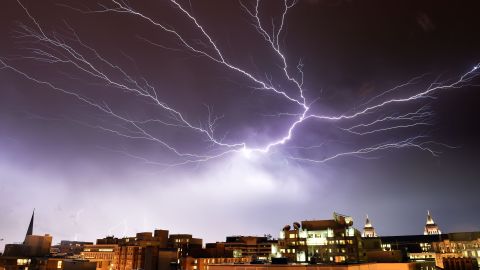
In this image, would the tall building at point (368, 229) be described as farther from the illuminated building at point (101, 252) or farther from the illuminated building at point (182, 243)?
the illuminated building at point (101, 252)

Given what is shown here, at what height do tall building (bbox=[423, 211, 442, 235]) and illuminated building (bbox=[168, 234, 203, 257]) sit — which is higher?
tall building (bbox=[423, 211, 442, 235])

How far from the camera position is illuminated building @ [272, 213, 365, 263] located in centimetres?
7106

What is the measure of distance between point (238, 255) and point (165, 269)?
2919 cm

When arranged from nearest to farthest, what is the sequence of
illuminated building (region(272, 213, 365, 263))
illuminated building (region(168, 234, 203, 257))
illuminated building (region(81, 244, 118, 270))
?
illuminated building (region(272, 213, 365, 263))
illuminated building (region(81, 244, 118, 270))
illuminated building (region(168, 234, 203, 257))

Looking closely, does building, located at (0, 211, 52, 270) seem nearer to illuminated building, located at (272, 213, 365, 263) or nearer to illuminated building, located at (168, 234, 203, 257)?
illuminated building, located at (272, 213, 365, 263)

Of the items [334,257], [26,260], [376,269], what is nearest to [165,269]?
[26,260]

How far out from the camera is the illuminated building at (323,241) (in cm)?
7106

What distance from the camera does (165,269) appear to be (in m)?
71.2

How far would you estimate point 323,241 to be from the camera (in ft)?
244

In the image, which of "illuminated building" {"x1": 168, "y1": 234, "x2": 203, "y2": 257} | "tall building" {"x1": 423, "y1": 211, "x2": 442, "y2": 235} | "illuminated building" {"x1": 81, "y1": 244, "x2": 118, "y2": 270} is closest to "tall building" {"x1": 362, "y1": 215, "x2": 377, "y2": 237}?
"tall building" {"x1": 423, "y1": 211, "x2": 442, "y2": 235}

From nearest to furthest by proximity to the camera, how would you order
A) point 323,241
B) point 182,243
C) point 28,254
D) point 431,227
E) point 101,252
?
point 28,254, point 323,241, point 101,252, point 182,243, point 431,227

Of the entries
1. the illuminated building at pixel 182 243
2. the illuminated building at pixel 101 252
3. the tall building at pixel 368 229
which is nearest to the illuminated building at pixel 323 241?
the illuminated building at pixel 182 243

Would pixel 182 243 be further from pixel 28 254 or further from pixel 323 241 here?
pixel 28 254

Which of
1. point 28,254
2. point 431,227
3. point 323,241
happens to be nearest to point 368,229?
point 431,227
